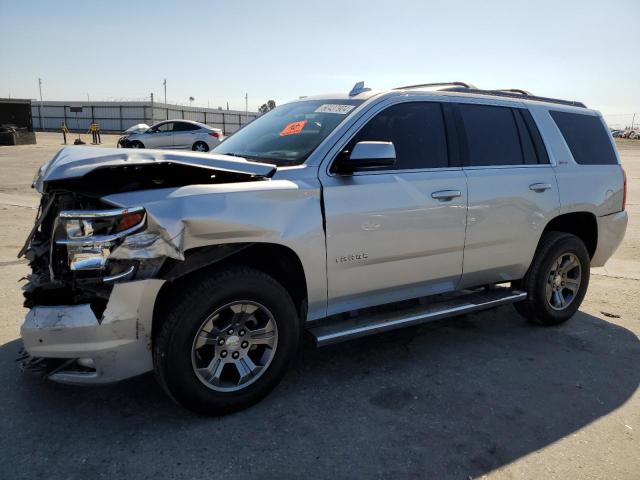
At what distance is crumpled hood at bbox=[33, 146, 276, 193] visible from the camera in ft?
9.02

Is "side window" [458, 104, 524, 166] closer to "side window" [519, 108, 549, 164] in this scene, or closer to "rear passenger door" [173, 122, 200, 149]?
"side window" [519, 108, 549, 164]

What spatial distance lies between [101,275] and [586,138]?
445 centimetres

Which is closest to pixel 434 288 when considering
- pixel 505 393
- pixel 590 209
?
pixel 505 393

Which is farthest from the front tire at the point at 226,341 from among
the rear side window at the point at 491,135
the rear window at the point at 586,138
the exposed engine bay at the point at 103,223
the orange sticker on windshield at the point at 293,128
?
the rear window at the point at 586,138

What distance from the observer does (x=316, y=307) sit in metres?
3.43

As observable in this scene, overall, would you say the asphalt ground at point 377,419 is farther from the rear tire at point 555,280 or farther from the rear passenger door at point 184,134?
the rear passenger door at point 184,134

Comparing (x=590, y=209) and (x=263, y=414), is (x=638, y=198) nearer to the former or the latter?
(x=590, y=209)

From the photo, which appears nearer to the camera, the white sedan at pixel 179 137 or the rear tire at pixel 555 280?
the rear tire at pixel 555 280

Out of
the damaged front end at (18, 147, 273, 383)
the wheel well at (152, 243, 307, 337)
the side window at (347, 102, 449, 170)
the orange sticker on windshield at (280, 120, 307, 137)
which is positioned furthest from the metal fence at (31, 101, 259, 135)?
the damaged front end at (18, 147, 273, 383)

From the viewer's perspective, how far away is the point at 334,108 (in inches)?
151

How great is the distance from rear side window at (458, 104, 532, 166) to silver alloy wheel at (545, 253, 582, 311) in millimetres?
1097

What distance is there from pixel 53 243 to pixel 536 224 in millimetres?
3639

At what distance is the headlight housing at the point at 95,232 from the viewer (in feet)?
8.89

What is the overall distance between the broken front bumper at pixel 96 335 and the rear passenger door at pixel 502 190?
244cm
